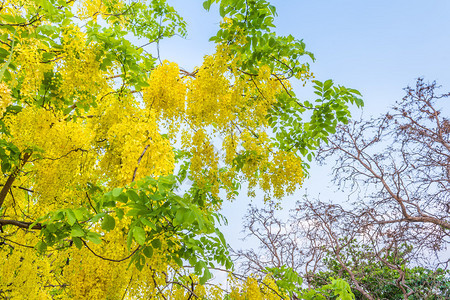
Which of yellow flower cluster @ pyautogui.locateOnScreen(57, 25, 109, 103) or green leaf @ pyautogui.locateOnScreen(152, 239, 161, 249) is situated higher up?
yellow flower cluster @ pyautogui.locateOnScreen(57, 25, 109, 103)

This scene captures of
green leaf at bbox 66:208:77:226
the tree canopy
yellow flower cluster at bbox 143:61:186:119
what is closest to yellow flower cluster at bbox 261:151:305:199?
the tree canopy

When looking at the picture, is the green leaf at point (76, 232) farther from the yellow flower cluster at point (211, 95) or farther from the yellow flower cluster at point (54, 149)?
the yellow flower cluster at point (211, 95)

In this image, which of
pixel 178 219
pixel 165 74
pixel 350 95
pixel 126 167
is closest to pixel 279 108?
pixel 350 95

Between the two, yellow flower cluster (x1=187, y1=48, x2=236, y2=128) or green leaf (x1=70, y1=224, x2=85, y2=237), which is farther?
yellow flower cluster (x1=187, y1=48, x2=236, y2=128)

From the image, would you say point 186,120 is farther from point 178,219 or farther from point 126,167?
point 178,219

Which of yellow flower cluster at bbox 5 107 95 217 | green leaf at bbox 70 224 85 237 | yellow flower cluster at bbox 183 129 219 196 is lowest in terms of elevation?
green leaf at bbox 70 224 85 237

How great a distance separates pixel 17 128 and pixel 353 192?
4945 millimetres

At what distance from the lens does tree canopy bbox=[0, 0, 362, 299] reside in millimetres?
2062

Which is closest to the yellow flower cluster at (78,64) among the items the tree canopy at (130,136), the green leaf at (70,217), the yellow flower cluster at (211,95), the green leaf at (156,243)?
the tree canopy at (130,136)

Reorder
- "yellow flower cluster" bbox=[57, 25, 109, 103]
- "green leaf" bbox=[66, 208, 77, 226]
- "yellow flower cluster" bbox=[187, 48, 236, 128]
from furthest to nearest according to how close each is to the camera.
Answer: "yellow flower cluster" bbox=[187, 48, 236, 128], "yellow flower cluster" bbox=[57, 25, 109, 103], "green leaf" bbox=[66, 208, 77, 226]

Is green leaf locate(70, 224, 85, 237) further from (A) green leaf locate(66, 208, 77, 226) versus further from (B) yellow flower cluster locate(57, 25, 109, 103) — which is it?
(B) yellow flower cluster locate(57, 25, 109, 103)

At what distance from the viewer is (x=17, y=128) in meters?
2.64

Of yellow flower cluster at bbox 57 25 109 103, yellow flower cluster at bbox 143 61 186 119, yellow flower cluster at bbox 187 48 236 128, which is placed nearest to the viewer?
yellow flower cluster at bbox 57 25 109 103

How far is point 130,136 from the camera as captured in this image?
2139 mm
